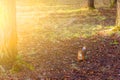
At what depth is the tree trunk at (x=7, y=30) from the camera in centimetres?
865

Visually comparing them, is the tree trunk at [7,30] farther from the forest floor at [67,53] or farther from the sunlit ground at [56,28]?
the sunlit ground at [56,28]

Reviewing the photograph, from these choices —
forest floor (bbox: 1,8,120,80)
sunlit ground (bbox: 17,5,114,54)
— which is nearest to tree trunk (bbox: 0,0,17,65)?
forest floor (bbox: 1,8,120,80)

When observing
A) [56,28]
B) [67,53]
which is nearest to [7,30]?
[67,53]

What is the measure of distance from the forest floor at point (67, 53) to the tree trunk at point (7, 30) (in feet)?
1.66

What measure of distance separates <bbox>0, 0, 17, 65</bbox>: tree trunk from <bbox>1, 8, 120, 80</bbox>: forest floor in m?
0.51

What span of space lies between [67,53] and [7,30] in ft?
9.77

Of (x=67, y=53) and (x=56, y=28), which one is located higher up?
(x=56, y=28)

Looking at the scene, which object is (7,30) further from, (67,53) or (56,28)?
(56,28)

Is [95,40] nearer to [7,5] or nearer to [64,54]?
[64,54]

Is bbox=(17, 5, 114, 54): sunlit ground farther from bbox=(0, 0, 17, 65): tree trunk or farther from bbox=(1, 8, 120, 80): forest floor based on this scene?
bbox=(0, 0, 17, 65): tree trunk

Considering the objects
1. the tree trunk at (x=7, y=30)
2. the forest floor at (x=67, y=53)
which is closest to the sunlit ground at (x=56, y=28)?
the forest floor at (x=67, y=53)

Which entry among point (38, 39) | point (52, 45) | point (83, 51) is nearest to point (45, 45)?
point (52, 45)

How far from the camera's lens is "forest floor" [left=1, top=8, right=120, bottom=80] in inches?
341

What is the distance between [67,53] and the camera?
11.1m
